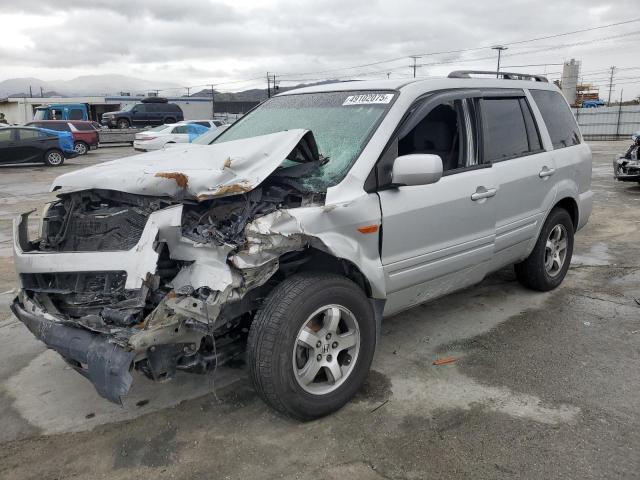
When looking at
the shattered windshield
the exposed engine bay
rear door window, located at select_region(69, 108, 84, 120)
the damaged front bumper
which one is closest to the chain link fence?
rear door window, located at select_region(69, 108, 84, 120)

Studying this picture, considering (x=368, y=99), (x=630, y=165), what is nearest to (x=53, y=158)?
(x=630, y=165)

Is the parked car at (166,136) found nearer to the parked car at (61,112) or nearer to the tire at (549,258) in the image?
the parked car at (61,112)

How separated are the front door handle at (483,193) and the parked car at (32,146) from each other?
1834 cm

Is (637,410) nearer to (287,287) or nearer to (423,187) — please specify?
(423,187)

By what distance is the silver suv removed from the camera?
2.68 metres

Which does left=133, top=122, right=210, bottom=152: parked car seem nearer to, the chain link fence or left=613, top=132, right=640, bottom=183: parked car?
left=613, top=132, right=640, bottom=183: parked car

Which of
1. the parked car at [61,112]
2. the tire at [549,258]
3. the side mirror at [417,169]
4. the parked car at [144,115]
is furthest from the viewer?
the parked car at [144,115]

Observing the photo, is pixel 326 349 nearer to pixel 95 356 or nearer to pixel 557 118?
pixel 95 356

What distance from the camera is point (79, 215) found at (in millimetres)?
3234

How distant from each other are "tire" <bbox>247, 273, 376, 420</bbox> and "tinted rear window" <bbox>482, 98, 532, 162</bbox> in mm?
1756

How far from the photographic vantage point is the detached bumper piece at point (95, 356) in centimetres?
251

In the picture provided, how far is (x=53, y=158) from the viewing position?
18875mm

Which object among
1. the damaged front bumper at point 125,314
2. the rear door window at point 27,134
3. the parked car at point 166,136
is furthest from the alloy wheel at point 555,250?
the rear door window at point 27,134

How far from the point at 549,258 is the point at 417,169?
260 cm
